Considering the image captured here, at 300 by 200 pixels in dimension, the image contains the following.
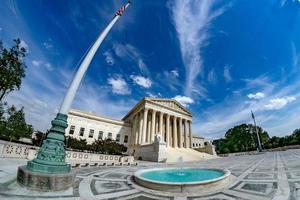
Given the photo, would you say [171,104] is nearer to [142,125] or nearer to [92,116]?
[142,125]

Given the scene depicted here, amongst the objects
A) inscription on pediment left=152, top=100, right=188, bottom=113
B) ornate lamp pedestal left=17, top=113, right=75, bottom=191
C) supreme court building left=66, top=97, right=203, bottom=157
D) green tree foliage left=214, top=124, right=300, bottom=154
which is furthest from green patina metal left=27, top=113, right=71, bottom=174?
A: green tree foliage left=214, top=124, right=300, bottom=154

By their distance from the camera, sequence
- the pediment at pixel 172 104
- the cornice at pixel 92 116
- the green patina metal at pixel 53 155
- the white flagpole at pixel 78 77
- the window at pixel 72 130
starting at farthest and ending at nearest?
the pediment at pixel 172 104 < the cornice at pixel 92 116 < the window at pixel 72 130 < the white flagpole at pixel 78 77 < the green patina metal at pixel 53 155

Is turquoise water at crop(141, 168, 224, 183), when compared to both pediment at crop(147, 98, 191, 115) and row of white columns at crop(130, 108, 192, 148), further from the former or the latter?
pediment at crop(147, 98, 191, 115)

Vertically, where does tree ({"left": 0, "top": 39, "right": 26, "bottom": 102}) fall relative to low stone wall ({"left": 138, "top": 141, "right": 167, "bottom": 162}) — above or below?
above

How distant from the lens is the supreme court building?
38.6 meters

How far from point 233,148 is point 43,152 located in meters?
74.4

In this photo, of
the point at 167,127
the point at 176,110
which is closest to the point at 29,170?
the point at 167,127

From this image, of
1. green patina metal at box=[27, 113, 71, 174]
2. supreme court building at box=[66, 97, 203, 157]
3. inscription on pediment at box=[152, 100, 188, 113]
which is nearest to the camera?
green patina metal at box=[27, 113, 71, 174]

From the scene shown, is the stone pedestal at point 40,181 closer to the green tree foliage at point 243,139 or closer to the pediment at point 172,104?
the pediment at point 172,104

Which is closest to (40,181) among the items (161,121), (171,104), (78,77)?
(78,77)

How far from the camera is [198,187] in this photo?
6.08m

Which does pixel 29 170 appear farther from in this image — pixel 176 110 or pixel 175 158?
pixel 176 110

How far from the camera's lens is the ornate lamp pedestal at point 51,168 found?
16.1 feet

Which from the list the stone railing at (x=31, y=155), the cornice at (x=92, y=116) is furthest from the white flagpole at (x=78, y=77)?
the cornice at (x=92, y=116)
